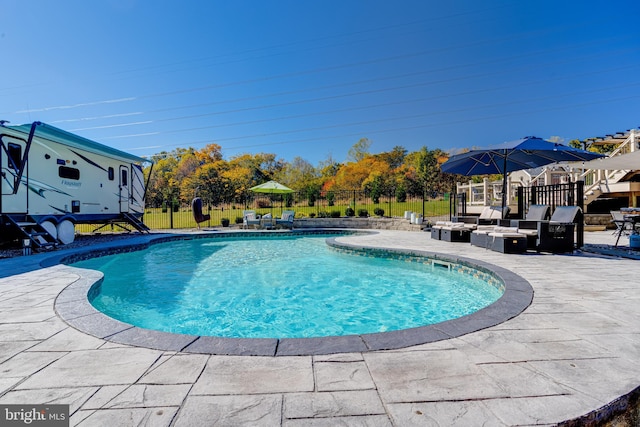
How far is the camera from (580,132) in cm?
3123

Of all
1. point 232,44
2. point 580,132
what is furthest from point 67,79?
point 580,132

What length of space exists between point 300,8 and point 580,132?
30.4 meters

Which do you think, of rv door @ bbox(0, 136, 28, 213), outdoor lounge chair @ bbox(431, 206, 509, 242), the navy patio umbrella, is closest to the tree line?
the navy patio umbrella

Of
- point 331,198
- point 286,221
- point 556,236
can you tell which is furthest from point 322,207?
point 556,236

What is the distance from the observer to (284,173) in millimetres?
39969

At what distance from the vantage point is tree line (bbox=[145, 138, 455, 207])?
1184 inches

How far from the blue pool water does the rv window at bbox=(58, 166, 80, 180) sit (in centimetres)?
340

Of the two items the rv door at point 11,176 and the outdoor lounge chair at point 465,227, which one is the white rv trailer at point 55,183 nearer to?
the rv door at point 11,176

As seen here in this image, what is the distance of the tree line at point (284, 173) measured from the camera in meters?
30.1

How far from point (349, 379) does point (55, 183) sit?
10.8 meters

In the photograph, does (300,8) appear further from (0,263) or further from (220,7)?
(0,263)

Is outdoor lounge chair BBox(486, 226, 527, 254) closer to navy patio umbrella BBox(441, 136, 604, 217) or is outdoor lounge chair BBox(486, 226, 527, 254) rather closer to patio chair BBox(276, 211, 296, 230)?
navy patio umbrella BBox(441, 136, 604, 217)

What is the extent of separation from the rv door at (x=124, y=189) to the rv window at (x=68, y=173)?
2046mm

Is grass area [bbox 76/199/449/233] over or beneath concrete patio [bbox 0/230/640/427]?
over
